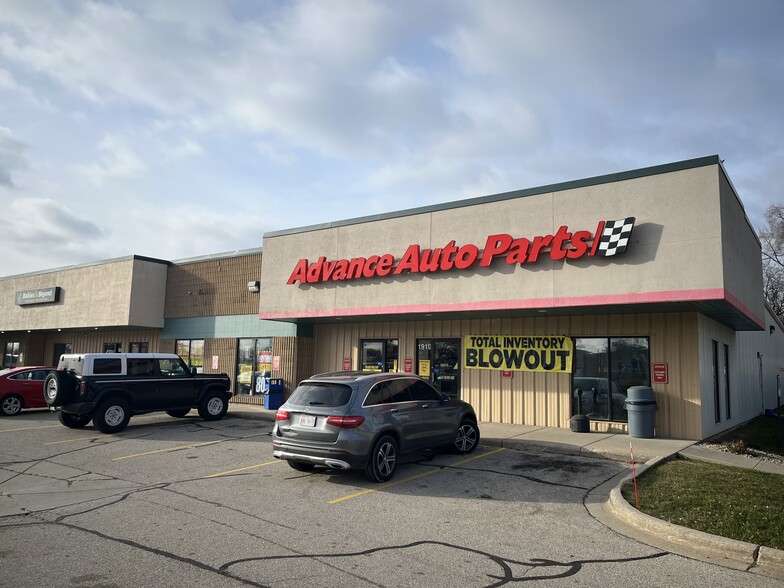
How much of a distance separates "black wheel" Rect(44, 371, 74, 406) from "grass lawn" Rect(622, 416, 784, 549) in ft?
42.6

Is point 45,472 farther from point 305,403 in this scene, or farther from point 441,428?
point 441,428

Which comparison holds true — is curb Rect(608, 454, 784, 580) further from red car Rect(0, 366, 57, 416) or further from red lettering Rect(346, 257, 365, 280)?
red car Rect(0, 366, 57, 416)

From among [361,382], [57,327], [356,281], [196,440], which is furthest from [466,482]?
[57,327]

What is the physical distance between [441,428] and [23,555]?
7.04 m

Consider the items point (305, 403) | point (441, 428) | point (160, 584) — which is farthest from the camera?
point (441, 428)

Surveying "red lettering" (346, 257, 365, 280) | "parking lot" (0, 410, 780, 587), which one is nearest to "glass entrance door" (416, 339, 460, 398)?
"red lettering" (346, 257, 365, 280)

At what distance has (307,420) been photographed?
373 inches

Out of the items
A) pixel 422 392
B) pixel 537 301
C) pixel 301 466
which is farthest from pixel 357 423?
pixel 537 301

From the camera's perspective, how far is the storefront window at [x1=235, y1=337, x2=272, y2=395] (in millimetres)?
21797

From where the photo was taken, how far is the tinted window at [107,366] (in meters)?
15.0

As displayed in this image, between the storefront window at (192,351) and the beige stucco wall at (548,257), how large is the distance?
22.6 feet

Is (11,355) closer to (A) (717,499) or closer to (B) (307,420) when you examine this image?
(B) (307,420)

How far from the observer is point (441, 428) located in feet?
36.6

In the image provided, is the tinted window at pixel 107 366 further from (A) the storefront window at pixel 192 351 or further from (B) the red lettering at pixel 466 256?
(B) the red lettering at pixel 466 256
